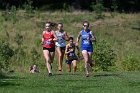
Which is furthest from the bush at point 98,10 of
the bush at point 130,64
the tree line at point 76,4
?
the bush at point 130,64

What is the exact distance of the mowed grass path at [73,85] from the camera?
49.5 ft

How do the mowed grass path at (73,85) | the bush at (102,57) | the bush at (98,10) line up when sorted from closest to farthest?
the mowed grass path at (73,85) → the bush at (102,57) → the bush at (98,10)

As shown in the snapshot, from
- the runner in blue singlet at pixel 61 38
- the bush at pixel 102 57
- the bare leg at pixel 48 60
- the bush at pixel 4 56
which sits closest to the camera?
the bare leg at pixel 48 60

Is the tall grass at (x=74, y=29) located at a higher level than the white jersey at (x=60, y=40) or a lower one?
lower

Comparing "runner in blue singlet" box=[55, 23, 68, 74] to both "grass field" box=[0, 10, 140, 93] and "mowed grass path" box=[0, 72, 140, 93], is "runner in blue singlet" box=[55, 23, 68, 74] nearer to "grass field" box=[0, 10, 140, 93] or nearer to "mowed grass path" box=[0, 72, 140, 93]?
"grass field" box=[0, 10, 140, 93]

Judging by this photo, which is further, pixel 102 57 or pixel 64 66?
pixel 64 66

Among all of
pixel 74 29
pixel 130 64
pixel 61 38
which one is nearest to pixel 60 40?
pixel 61 38

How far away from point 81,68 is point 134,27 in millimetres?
19422

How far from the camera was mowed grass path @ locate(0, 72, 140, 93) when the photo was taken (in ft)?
49.5

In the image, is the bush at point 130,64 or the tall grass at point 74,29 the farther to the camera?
the tall grass at point 74,29

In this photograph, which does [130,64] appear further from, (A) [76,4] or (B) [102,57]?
(A) [76,4]

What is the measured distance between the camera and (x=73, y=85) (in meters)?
16.4

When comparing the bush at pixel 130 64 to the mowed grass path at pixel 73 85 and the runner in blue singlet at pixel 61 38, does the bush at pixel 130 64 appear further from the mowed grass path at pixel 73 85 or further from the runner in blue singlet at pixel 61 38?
the mowed grass path at pixel 73 85

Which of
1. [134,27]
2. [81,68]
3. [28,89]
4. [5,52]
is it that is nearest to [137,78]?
[28,89]
